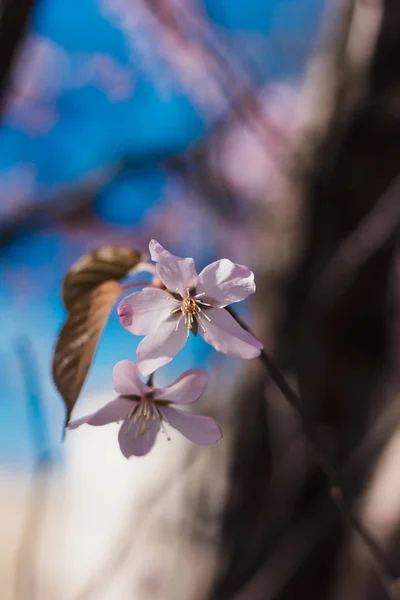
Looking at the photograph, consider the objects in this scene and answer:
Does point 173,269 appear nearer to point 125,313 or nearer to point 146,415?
point 125,313

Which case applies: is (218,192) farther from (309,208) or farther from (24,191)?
(24,191)

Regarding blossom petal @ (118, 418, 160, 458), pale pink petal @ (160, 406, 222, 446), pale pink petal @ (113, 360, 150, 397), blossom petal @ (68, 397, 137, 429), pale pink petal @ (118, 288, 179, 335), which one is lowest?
blossom petal @ (118, 418, 160, 458)

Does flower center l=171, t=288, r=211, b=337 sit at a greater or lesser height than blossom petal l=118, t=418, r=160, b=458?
greater

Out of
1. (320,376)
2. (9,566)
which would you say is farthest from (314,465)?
(9,566)

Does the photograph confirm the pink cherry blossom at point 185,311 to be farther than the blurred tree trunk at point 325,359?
No

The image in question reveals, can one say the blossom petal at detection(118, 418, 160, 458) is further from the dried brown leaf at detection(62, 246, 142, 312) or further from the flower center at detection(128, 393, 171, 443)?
the dried brown leaf at detection(62, 246, 142, 312)

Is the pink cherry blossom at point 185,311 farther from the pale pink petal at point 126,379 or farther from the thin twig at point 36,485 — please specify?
the thin twig at point 36,485

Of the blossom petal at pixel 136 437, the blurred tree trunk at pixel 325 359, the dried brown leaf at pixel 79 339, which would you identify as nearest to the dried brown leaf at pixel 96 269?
the dried brown leaf at pixel 79 339

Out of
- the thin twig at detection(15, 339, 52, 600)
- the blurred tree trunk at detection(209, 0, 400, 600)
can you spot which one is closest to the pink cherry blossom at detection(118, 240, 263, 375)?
the thin twig at detection(15, 339, 52, 600)
